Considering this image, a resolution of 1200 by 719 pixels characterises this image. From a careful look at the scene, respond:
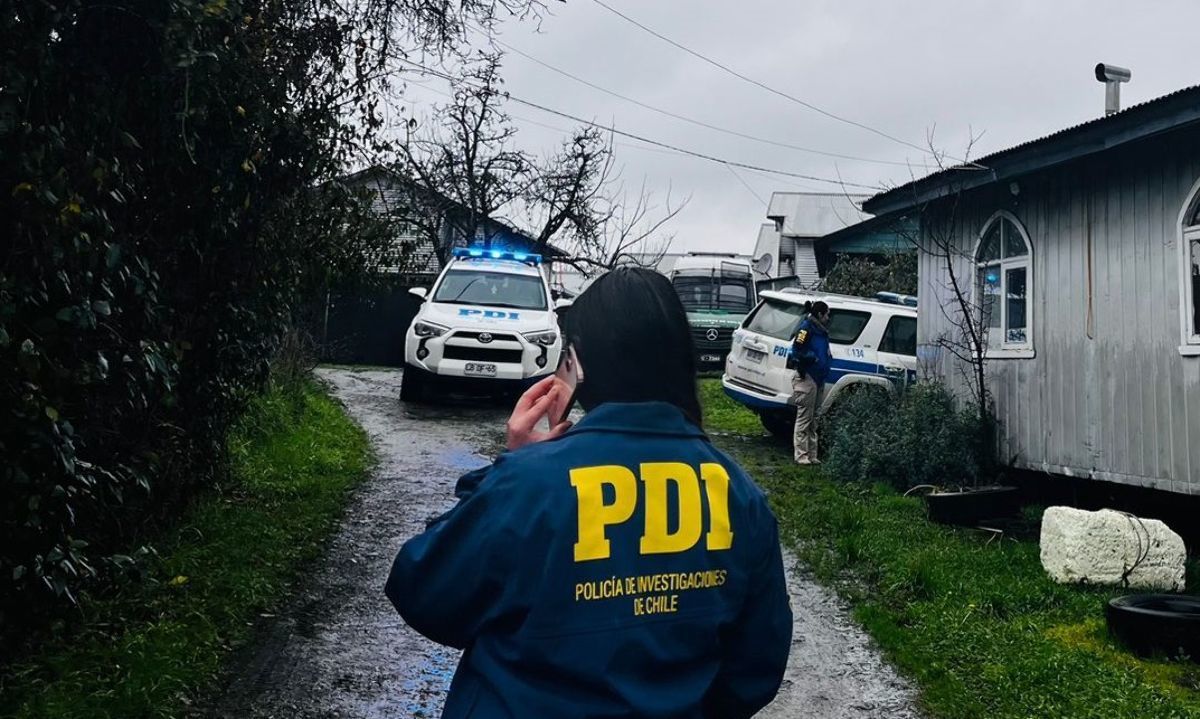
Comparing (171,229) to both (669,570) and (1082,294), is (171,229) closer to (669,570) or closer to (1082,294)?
(669,570)

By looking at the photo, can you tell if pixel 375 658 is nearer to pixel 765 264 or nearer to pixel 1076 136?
pixel 1076 136

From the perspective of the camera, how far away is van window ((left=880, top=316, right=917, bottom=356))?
13.8m

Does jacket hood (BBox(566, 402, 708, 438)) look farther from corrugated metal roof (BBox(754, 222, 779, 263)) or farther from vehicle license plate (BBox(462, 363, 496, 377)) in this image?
corrugated metal roof (BBox(754, 222, 779, 263))

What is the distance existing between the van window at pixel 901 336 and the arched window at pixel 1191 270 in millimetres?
5105

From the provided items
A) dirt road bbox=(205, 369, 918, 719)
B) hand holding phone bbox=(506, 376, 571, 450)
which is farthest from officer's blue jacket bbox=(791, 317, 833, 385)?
hand holding phone bbox=(506, 376, 571, 450)

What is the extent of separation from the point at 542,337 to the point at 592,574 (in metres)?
12.4

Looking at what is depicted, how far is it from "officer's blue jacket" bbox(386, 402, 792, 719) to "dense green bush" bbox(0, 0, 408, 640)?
239cm

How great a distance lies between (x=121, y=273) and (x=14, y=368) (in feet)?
3.19

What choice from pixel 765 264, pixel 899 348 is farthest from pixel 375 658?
pixel 765 264

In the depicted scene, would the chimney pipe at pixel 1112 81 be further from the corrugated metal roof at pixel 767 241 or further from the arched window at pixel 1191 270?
the corrugated metal roof at pixel 767 241

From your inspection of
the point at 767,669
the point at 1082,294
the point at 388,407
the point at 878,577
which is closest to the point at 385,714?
the point at 767,669

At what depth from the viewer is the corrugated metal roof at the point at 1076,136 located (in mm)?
8055

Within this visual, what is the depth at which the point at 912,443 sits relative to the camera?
11.3 metres

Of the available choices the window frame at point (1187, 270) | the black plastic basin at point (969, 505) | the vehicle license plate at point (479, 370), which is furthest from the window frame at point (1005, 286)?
the vehicle license plate at point (479, 370)
